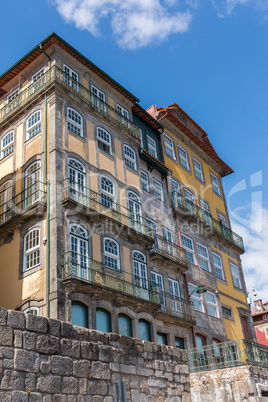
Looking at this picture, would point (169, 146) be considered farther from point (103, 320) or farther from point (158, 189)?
point (103, 320)

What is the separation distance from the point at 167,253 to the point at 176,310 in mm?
2688

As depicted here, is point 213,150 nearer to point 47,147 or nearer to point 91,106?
point 91,106

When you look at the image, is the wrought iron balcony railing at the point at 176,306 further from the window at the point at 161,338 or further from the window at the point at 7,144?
the window at the point at 7,144

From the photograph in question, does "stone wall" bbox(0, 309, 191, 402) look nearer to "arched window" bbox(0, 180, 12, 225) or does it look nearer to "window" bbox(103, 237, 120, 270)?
"window" bbox(103, 237, 120, 270)

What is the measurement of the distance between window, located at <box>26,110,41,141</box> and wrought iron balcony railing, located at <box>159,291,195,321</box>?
8.80 metres

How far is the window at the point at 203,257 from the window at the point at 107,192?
24.6 ft

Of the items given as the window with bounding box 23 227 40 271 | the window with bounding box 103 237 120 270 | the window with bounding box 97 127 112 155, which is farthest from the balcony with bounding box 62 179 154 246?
the window with bounding box 97 127 112 155

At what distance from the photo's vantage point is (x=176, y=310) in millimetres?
21500

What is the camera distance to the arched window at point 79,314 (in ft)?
53.3

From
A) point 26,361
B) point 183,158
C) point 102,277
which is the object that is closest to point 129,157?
point 183,158

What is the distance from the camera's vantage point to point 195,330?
22359mm

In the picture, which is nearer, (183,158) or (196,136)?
(183,158)

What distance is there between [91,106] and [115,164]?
277 centimetres

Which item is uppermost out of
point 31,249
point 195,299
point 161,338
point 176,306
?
point 31,249
